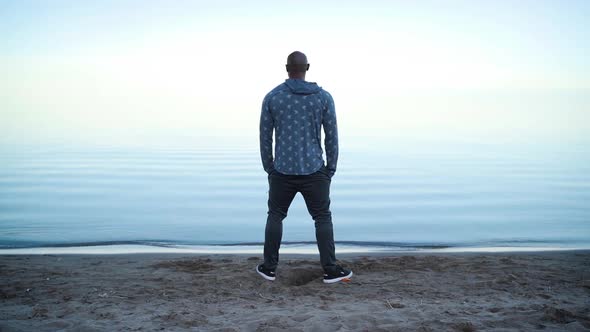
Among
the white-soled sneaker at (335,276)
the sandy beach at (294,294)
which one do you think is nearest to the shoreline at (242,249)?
the sandy beach at (294,294)

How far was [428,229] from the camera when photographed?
738 centimetres

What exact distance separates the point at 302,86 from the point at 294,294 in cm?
156

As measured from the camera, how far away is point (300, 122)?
165 inches

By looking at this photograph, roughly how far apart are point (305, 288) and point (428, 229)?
3.66m

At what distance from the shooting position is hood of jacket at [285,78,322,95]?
13.6ft

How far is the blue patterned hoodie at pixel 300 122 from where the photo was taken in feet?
13.7

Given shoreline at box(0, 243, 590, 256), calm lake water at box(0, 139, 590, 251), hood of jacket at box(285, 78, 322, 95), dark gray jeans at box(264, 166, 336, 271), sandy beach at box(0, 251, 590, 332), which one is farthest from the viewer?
calm lake water at box(0, 139, 590, 251)

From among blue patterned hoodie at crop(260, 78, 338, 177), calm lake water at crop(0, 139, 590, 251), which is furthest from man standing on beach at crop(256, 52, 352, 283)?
calm lake water at crop(0, 139, 590, 251)

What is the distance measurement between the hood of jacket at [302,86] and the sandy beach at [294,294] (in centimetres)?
149

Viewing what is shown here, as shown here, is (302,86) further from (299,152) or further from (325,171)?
(325,171)

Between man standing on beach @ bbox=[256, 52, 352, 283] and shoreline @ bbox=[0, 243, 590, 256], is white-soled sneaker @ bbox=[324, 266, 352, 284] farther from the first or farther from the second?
shoreline @ bbox=[0, 243, 590, 256]

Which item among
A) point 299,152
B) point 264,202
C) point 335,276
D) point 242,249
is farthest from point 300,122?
point 264,202

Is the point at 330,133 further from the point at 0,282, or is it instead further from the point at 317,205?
the point at 0,282

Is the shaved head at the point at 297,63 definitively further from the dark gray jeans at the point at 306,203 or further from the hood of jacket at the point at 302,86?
the dark gray jeans at the point at 306,203
